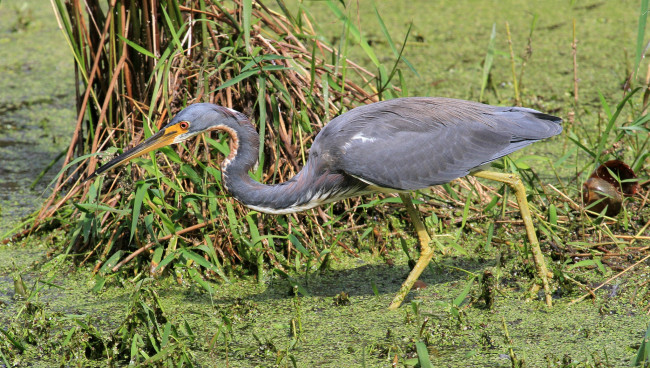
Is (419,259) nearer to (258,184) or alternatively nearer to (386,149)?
(386,149)

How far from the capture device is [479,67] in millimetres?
6793

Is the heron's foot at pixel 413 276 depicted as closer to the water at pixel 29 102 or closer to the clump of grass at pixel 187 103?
the clump of grass at pixel 187 103

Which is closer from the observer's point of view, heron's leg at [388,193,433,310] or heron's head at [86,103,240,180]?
heron's head at [86,103,240,180]

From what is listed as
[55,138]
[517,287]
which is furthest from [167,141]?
[55,138]

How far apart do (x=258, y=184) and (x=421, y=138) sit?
868 mm

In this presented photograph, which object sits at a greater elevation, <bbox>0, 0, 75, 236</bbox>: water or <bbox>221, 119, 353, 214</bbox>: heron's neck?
<bbox>221, 119, 353, 214</bbox>: heron's neck

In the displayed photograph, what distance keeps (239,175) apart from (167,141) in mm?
384

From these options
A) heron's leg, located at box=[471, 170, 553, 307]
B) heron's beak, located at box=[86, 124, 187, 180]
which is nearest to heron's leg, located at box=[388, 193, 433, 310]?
Result: heron's leg, located at box=[471, 170, 553, 307]

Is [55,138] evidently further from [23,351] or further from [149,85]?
[23,351]

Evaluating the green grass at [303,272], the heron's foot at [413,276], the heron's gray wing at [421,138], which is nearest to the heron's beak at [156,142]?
the green grass at [303,272]

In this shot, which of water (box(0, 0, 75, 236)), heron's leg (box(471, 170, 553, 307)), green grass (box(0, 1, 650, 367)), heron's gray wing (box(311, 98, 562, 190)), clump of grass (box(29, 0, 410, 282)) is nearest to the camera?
green grass (box(0, 1, 650, 367))

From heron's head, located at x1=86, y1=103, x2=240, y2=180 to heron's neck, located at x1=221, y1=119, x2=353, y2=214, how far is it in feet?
0.21

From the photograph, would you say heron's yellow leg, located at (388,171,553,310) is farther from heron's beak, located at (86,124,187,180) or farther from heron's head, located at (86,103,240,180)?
heron's beak, located at (86,124,187,180)

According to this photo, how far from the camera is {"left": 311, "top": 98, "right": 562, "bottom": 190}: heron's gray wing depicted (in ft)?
12.5
